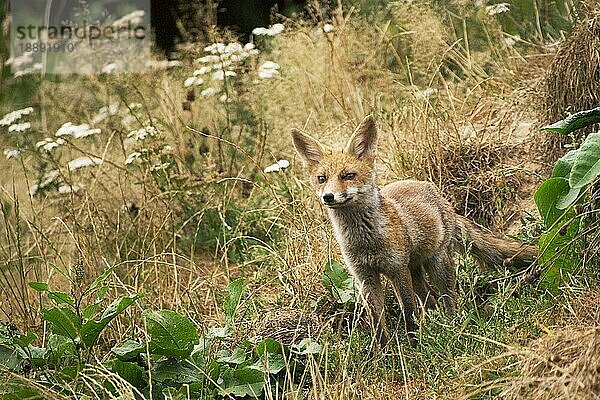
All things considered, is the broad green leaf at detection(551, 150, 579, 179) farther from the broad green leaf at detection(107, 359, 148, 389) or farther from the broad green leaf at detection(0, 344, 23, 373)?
the broad green leaf at detection(0, 344, 23, 373)

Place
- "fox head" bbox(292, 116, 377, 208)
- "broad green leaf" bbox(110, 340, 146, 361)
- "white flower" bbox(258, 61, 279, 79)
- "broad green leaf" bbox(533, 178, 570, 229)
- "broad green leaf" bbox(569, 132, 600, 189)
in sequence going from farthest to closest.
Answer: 1. "white flower" bbox(258, 61, 279, 79)
2. "fox head" bbox(292, 116, 377, 208)
3. "broad green leaf" bbox(110, 340, 146, 361)
4. "broad green leaf" bbox(533, 178, 570, 229)
5. "broad green leaf" bbox(569, 132, 600, 189)

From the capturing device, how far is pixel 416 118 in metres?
6.66

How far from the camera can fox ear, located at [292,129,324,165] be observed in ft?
16.6

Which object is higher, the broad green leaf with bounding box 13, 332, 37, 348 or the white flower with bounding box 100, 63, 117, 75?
the white flower with bounding box 100, 63, 117, 75

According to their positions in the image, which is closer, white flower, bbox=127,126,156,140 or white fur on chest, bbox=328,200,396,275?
white fur on chest, bbox=328,200,396,275

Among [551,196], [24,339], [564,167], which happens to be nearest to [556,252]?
[551,196]

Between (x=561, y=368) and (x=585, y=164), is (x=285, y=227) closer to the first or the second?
(x=585, y=164)

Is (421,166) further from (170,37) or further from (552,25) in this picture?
(170,37)

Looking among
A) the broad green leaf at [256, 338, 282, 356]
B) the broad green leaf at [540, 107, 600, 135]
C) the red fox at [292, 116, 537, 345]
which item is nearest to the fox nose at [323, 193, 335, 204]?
the red fox at [292, 116, 537, 345]

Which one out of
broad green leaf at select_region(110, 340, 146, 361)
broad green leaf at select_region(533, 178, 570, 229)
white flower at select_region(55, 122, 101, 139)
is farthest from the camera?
white flower at select_region(55, 122, 101, 139)

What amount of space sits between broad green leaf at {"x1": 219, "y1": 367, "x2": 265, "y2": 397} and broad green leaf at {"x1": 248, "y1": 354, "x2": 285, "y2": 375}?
0.13 ft

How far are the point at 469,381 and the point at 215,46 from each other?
166 inches

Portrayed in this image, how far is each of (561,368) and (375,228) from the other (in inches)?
67.6

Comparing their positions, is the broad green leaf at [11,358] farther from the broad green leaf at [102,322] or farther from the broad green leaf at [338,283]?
the broad green leaf at [338,283]
